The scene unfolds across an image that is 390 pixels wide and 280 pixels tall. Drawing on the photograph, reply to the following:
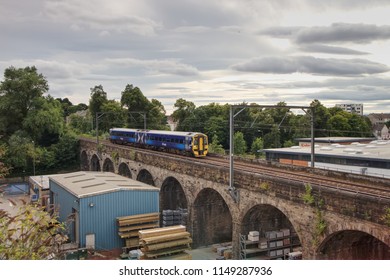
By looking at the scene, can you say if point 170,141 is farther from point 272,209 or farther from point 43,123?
point 43,123

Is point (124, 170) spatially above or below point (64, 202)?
above

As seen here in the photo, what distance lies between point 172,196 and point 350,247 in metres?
12.5

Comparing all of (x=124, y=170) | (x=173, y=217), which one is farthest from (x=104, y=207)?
(x=124, y=170)

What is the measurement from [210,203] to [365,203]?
10.4 metres

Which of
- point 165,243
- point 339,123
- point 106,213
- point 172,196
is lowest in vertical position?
point 172,196

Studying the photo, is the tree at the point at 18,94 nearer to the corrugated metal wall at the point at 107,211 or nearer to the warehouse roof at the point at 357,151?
the warehouse roof at the point at 357,151

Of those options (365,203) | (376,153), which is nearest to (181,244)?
(365,203)

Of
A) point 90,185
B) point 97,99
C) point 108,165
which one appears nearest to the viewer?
point 90,185

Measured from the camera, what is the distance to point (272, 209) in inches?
687

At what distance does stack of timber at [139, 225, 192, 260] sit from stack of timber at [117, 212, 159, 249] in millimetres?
2496

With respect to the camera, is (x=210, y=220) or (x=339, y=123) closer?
(x=210, y=220)

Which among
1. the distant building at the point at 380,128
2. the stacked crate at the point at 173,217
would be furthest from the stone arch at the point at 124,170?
the distant building at the point at 380,128

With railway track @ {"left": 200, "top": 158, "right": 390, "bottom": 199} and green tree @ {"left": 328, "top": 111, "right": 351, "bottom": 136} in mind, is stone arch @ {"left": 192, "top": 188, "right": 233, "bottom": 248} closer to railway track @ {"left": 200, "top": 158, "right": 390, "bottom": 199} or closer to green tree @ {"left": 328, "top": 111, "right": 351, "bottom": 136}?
railway track @ {"left": 200, "top": 158, "right": 390, "bottom": 199}

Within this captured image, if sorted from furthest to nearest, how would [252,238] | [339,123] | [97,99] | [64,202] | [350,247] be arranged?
1. [97,99]
2. [339,123]
3. [64,202]
4. [252,238]
5. [350,247]
